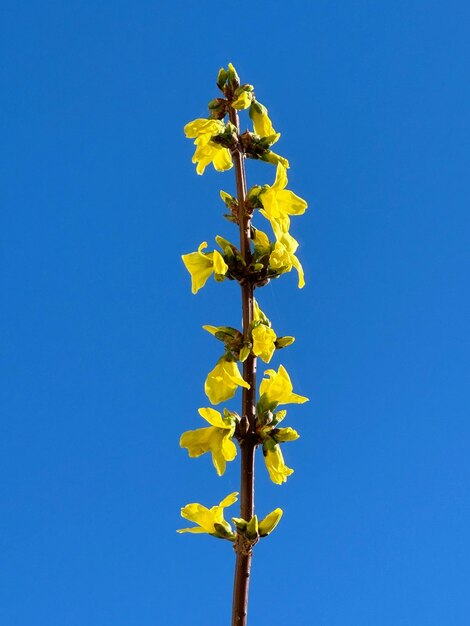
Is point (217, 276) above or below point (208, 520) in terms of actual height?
above

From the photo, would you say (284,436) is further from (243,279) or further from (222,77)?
(222,77)

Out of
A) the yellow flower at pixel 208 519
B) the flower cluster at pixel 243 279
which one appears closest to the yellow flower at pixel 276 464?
the flower cluster at pixel 243 279

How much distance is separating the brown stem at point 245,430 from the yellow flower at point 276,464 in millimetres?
71

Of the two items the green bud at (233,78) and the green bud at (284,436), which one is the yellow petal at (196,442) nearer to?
the green bud at (284,436)

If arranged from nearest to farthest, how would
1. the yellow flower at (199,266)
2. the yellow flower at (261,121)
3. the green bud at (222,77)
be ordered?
the yellow flower at (199,266) → the green bud at (222,77) → the yellow flower at (261,121)

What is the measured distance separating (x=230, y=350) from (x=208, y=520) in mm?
637

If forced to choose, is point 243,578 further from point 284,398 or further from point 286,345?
point 286,345

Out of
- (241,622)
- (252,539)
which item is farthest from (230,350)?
(241,622)

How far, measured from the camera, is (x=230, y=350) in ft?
9.30

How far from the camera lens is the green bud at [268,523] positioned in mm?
2485

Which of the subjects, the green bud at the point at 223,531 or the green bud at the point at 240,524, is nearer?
the green bud at the point at 240,524

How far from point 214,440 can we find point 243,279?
0.63m

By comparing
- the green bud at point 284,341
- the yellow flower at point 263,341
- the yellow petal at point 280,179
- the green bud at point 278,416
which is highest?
the yellow petal at point 280,179

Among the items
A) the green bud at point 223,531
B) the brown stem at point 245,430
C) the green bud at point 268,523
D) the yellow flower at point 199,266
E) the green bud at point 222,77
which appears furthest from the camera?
the green bud at point 222,77
